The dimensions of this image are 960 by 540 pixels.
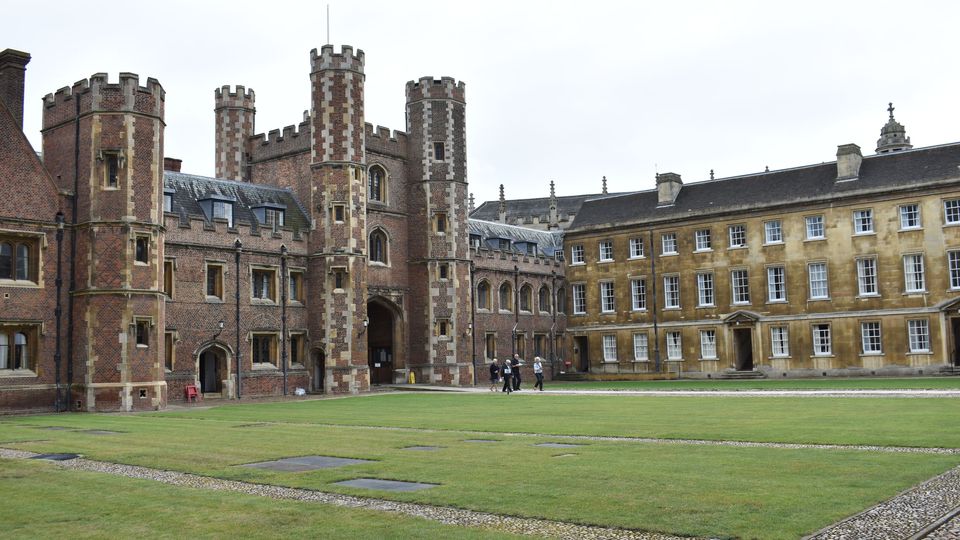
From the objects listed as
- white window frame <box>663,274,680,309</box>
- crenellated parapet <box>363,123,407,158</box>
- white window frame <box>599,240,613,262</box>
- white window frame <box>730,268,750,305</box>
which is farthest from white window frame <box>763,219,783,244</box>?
crenellated parapet <box>363,123,407,158</box>

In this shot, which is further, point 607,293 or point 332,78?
point 607,293

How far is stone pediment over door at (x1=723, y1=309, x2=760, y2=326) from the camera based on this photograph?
1895 inches

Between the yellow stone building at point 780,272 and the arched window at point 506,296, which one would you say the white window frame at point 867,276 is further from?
the arched window at point 506,296

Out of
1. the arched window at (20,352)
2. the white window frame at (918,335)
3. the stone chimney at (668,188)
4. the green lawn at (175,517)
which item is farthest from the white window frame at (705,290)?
the green lawn at (175,517)

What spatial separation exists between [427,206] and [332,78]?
27.3 feet

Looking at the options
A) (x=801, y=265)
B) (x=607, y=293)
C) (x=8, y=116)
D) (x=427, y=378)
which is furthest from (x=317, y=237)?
(x=801, y=265)

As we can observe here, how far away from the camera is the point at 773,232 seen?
47875mm

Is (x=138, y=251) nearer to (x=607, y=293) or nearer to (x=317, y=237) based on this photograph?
(x=317, y=237)

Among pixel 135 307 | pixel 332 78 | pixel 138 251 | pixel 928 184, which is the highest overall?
pixel 332 78

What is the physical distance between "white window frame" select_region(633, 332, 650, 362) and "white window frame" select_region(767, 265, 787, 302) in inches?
304

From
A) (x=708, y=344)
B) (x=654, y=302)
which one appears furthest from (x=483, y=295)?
(x=708, y=344)

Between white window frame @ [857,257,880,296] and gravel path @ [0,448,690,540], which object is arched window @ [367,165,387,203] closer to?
white window frame @ [857,257,880,296]

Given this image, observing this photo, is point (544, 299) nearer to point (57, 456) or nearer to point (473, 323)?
point (473, 323)

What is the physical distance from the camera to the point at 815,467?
38.7 feet
